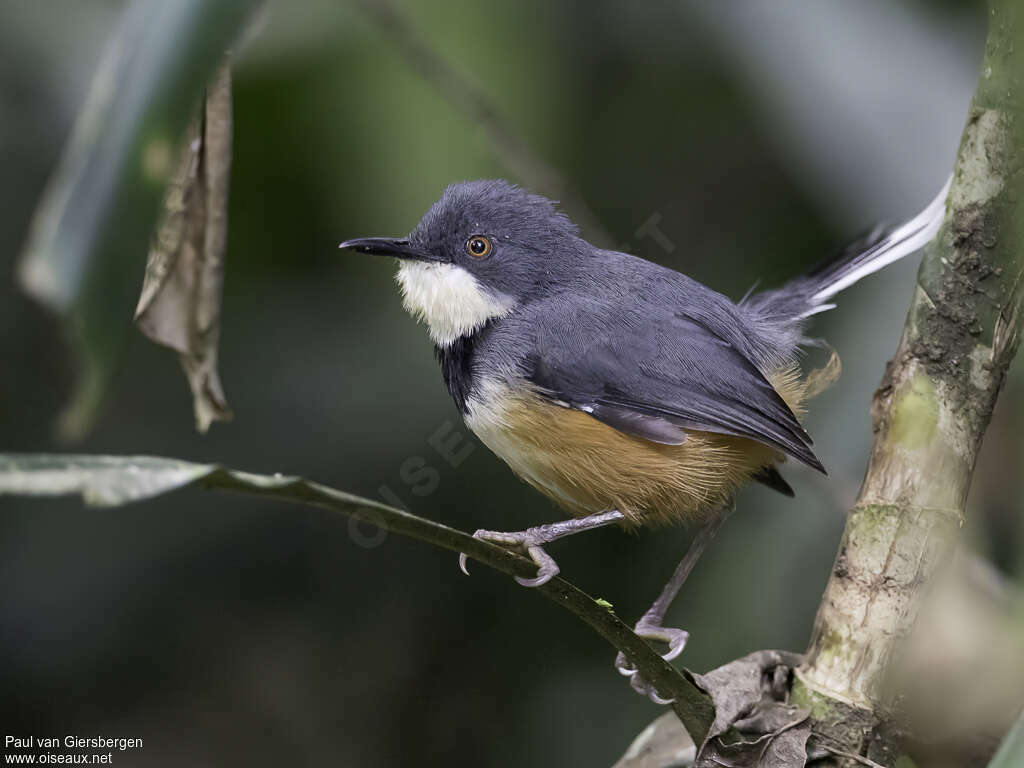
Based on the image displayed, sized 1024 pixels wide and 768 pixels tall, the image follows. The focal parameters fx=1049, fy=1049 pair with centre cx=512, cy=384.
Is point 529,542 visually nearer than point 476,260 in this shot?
Yes

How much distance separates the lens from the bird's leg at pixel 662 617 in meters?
3.11

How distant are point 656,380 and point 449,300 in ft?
2.44

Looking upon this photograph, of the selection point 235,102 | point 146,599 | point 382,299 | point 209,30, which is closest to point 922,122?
point 382,299

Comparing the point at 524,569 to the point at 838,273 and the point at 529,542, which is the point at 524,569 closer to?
the point at 529,542

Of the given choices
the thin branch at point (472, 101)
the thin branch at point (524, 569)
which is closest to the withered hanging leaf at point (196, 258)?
the thin branch at point (524, 569)

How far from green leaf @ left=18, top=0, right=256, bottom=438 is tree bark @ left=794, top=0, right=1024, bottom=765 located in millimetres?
1667

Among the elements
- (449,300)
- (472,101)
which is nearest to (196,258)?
(449,300)

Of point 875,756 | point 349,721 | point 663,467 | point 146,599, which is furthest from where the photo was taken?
point 349,721

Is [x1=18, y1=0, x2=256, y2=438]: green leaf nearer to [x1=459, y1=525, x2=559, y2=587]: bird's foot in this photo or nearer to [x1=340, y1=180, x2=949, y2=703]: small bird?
[x1=459, y1=525, x2=559, y2=587]: bird's foot

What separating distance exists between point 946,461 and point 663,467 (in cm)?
97

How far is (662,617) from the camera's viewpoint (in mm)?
3510

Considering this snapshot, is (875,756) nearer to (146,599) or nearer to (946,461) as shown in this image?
(946,461)

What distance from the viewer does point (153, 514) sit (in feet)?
13.9

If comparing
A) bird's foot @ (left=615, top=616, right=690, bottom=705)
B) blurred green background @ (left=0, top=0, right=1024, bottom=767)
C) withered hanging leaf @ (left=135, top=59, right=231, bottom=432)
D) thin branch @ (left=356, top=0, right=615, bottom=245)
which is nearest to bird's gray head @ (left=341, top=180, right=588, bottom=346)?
thin branch @ (left=356, top=0, right=615, bottom=245)
